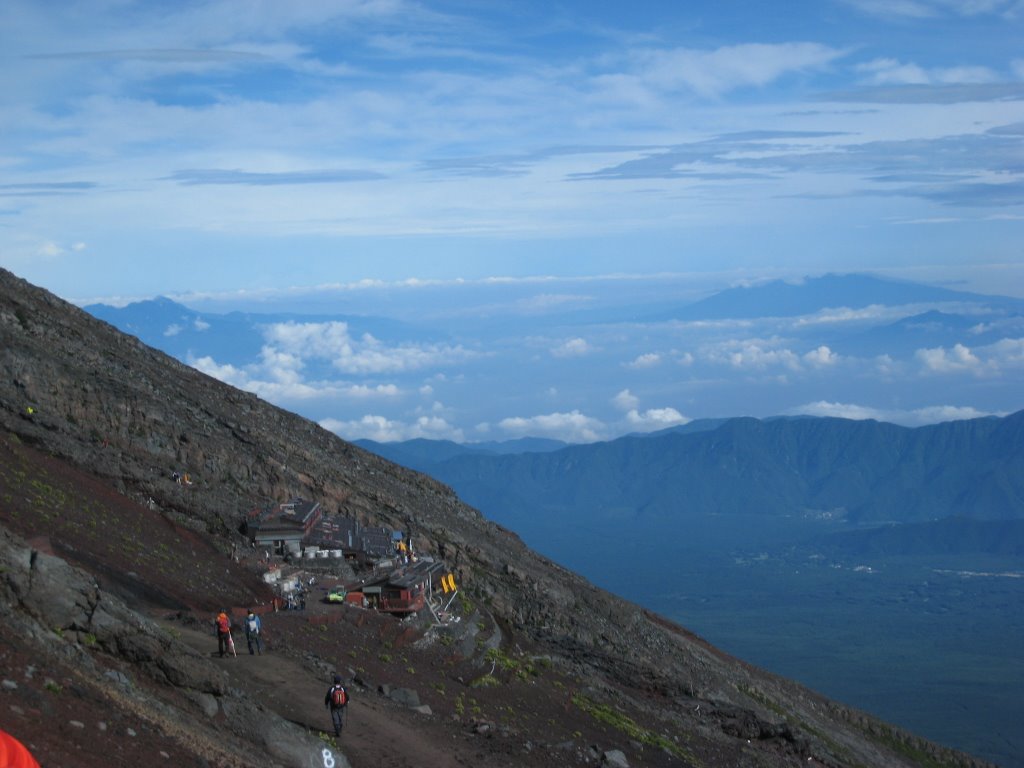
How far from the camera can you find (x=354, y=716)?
2614 centimetres

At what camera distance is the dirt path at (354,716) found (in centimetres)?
2475

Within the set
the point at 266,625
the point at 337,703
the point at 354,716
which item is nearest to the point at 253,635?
the point at 266,625

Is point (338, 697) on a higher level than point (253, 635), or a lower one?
lower

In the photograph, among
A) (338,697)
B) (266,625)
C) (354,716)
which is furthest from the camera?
(266,625)

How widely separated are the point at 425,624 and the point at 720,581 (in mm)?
164268

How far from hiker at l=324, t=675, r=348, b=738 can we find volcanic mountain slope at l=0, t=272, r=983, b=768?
0.58 metres

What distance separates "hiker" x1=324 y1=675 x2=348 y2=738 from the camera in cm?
2419

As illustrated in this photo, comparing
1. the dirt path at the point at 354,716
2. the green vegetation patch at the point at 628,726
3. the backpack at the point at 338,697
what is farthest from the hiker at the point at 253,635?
the green vegetation patch at the point at 628,726

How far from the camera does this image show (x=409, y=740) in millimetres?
25828

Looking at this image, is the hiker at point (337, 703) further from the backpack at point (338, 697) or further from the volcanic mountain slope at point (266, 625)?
the volcanic mountain slope at point (266, 625)

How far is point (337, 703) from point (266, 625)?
27.1 feet

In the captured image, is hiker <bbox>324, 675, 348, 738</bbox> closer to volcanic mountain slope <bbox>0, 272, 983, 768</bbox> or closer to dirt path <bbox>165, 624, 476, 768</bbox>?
dirt path <bbox>165, 624, 476, 768</bbox>

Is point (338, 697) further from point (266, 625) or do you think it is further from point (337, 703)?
point (266, 625)

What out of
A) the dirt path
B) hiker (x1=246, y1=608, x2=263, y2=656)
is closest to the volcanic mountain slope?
the dirt path
